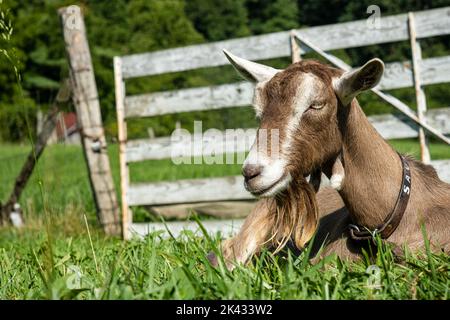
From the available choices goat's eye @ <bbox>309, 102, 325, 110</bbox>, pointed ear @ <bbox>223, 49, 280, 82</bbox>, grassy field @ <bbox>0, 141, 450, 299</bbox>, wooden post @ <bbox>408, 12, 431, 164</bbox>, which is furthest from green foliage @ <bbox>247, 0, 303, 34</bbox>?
grassy field @ <bbox>0, 141, 450, 299</bbox>

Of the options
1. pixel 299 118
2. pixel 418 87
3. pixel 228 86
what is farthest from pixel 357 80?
pixel 228 86

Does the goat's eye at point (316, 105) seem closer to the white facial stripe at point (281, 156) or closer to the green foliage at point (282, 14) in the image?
the white facial stripe at point (281, 156)

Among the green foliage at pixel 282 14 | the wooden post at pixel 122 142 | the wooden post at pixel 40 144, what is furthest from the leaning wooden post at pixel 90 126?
the green foliage at pixel 282 14

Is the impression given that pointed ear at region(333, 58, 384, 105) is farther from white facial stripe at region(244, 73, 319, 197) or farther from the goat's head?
white facial stripe at region(244, 73, 319, 197)

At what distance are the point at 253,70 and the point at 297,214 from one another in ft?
2.64

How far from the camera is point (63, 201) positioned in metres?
8.14

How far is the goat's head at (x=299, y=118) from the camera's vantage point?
3076mm

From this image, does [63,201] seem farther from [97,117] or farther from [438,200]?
[438,200]

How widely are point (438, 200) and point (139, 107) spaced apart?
4.10 meters

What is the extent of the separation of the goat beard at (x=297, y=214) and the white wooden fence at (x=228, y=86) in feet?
7.92

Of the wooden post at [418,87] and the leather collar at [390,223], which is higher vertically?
the wooden post at [418,87]

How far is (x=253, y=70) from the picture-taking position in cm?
361

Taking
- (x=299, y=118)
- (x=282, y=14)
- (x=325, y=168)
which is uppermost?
(x=282, y=14)

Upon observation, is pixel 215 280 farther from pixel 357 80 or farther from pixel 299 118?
pixel 357 80
